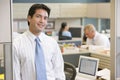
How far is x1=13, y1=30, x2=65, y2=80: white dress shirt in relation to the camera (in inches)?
92.6

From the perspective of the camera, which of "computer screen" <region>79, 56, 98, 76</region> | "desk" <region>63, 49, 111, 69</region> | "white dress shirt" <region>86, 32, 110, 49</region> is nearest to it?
"computer screen" <region>79, 56, 98, 76</region>

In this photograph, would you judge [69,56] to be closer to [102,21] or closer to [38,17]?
[38,17]

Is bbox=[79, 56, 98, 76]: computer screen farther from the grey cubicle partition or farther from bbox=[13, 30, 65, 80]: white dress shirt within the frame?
bbox=[13, 30, 65, 80]: white dress shirt

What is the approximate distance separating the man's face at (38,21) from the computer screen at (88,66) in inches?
46.7

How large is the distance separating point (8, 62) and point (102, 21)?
25.9ft

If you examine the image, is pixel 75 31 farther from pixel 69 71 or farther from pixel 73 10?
pixel 69 71

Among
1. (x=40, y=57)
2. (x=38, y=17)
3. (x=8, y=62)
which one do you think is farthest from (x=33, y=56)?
(x=8, y=62)

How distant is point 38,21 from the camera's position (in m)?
2.35

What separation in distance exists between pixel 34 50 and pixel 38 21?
0.25 metres

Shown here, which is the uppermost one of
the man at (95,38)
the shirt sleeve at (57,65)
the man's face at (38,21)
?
the man's face at (38,21)

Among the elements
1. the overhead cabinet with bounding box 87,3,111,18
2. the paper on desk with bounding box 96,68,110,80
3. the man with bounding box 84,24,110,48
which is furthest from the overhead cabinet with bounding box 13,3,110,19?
the paper on desk with bounding box 96,68,110,80

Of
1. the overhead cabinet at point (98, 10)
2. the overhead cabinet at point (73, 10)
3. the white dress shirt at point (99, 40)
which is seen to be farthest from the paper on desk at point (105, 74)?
the overhead cabinet at point (73, 10)

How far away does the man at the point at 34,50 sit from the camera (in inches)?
92.7

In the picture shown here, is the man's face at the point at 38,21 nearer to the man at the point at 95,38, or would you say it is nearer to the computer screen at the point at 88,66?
the computer screen at the point at 88,66
